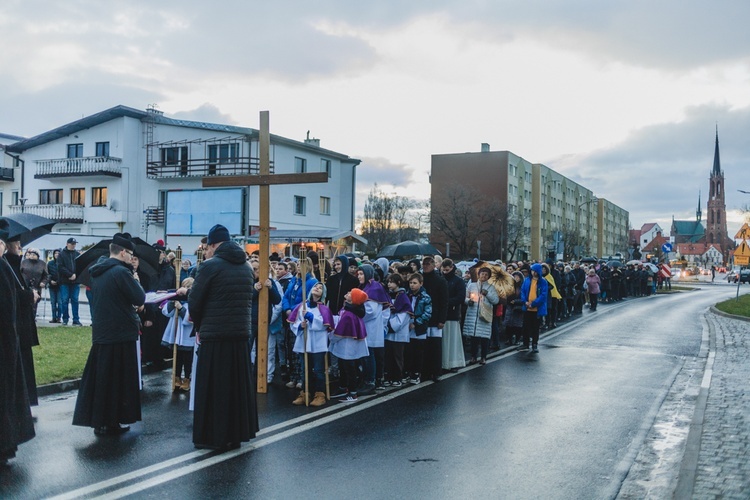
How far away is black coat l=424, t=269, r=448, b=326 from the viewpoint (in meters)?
10.9

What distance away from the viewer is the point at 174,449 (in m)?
6.73

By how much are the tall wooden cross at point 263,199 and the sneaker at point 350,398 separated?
1.18 metres

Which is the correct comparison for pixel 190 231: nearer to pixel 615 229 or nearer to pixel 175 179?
pixel 175 179

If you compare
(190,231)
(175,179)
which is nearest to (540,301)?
(190,231)

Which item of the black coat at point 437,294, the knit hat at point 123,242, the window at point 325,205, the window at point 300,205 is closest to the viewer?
the knit hat at point 123,242

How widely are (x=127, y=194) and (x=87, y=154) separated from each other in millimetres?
4354

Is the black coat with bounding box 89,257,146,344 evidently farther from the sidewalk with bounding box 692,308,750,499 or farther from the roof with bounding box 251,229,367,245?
the roof with bounding box 251,229,367,245

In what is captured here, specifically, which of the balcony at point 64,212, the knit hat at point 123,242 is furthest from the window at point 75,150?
the knit hat at point 123,242

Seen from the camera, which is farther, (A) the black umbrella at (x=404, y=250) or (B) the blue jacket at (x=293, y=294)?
(A) the black umbrella at (x=404, y=250)

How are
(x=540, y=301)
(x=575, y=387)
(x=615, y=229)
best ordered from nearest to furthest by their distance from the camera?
(x=575, y=387), (x=540, y=301), (x=615, y=229)

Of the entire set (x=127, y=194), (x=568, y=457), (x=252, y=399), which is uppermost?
(x=127, y=194)

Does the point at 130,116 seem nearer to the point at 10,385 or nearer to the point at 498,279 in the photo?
the point at 498,279

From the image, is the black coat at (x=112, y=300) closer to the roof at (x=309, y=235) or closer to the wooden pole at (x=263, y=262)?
the wooden pole at (x=263, y=262)

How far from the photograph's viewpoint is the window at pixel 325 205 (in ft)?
157
